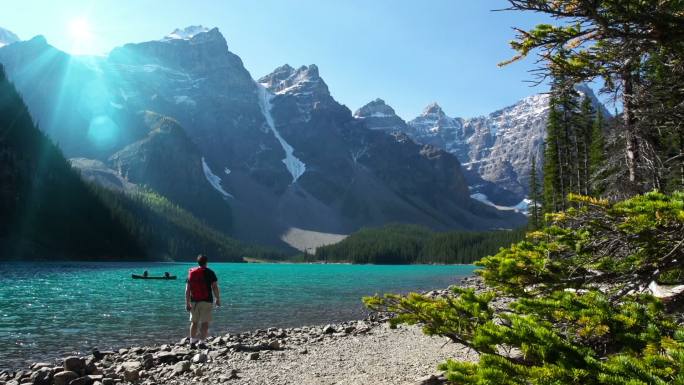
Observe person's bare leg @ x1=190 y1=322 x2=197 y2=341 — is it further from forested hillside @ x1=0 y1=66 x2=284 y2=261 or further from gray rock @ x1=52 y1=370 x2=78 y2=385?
forested hillside @ x1=0 y1=66 x2=284 y2=261

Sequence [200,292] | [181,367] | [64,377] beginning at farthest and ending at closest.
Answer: [200,292], [181,367], [64,377]

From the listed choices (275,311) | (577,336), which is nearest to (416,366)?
(577,336)

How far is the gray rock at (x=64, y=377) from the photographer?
12.4m

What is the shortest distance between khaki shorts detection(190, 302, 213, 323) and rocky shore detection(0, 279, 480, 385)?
3.26 feet

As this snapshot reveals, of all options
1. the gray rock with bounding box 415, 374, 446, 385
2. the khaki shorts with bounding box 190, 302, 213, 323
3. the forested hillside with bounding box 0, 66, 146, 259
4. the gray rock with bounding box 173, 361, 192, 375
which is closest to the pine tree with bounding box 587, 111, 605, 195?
the khaki shorts with bounding box 190, 302, 213, 323

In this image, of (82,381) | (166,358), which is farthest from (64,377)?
(166,358)

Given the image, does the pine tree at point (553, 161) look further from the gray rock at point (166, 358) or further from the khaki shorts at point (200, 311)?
the gray rock at point (166, 358)

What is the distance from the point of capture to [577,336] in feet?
16.1

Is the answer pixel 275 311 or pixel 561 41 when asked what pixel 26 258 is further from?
pixel 561 41

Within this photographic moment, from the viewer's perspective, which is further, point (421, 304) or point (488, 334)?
point (421, 304)

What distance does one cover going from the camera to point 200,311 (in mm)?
16109

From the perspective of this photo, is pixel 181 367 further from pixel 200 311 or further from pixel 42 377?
pixel 42 377

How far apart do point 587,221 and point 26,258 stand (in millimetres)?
148849

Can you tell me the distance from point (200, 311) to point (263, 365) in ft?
11.8
